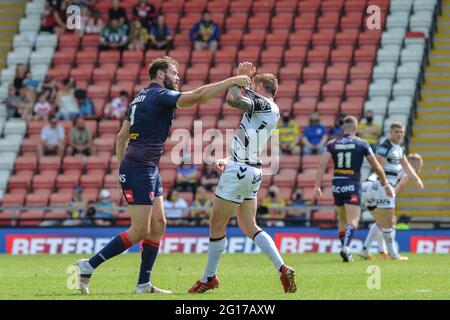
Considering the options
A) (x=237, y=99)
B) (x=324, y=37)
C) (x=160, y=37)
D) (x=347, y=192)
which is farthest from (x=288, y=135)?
(x=237, y=99)

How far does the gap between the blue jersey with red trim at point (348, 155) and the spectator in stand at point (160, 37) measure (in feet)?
38.6

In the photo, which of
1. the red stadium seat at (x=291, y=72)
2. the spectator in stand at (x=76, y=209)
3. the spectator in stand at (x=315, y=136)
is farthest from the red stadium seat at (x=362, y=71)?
the spectator in stand at (x=76, y=209)

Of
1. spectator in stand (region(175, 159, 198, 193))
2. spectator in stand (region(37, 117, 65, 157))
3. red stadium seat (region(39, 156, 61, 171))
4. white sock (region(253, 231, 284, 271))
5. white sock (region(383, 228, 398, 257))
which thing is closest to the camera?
white sock (region(253, 231, 284, 271))

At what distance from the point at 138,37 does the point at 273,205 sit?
7777 millimetres

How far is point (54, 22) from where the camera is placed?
34.2 metres

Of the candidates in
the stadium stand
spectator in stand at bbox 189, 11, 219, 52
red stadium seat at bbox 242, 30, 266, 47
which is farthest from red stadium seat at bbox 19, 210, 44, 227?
red stadium seat at bbox 242, 30, 266, 47

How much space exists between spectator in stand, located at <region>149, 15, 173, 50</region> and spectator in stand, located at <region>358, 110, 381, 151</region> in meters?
6.66

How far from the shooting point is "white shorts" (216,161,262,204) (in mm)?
13602

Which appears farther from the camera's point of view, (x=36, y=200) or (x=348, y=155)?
(x=36, y=200)

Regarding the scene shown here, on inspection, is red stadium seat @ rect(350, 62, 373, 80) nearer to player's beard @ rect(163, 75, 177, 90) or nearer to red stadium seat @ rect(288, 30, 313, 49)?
red stadium seat @ rect(288, 30, 313, 49)

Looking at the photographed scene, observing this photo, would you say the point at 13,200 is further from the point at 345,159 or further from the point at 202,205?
the point at 345,159

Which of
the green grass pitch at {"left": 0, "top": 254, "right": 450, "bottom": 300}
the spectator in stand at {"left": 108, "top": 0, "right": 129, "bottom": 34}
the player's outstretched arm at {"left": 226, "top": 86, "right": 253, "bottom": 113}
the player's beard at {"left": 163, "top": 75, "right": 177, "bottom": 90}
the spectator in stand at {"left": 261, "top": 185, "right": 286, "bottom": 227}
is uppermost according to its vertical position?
the spectator in stand at {"left": 108, "top": 0, "right": 129, "bottom": 34}
